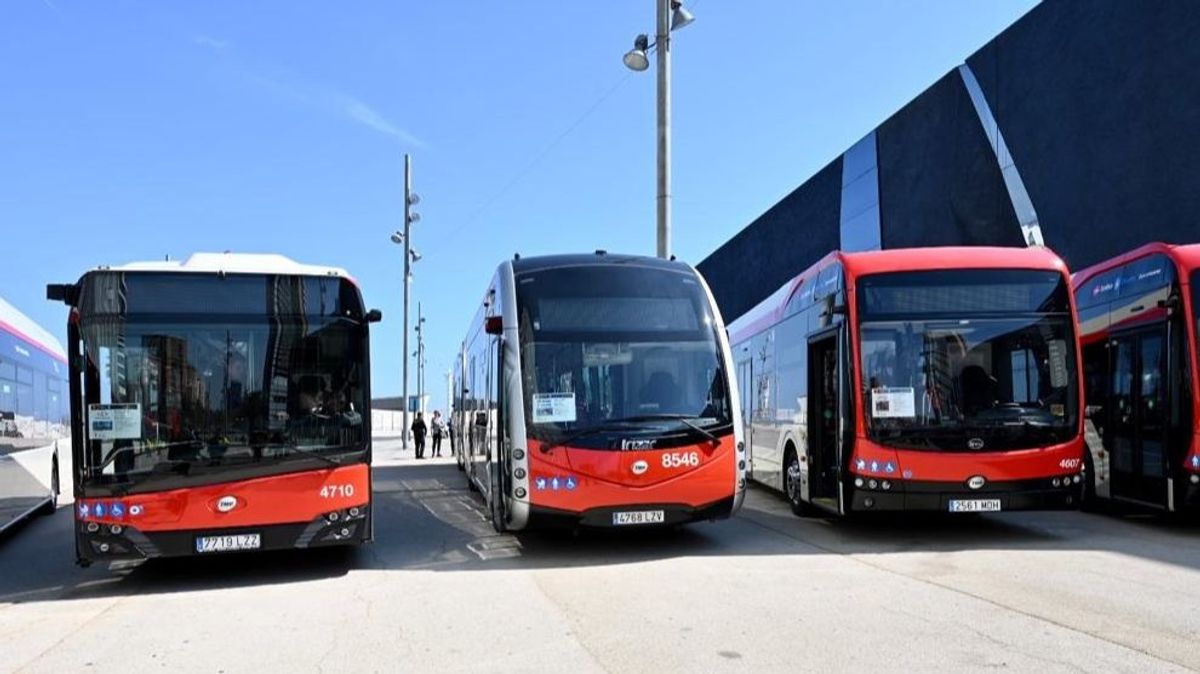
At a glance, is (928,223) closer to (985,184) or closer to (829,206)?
(985,184)

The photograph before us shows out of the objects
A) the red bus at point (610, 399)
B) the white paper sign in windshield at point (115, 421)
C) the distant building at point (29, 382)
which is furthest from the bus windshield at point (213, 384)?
the distant building at point (29, 382)

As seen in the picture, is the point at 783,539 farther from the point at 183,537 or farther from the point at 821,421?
the point at 183,537

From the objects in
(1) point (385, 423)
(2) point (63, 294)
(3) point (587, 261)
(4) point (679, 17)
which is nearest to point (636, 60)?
(4) point (679, 17)

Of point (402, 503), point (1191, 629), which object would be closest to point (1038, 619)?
point (1191, 629)

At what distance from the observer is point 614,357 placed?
8.98 m

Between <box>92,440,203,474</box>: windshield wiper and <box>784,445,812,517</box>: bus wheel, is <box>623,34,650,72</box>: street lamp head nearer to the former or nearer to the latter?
<box>784,445,812,517</box>: bus wheel

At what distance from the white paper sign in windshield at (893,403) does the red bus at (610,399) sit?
1.41 m

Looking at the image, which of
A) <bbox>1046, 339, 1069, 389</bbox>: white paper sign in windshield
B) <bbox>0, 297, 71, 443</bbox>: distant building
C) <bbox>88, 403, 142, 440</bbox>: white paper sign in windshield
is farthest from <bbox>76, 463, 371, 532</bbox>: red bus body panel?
<bbox>1046, 339, 1069, 389</bbox>: white paper sign in windshield

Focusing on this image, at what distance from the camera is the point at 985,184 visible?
2392 centimetres

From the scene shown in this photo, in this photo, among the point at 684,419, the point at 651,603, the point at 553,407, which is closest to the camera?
the point at 651,603

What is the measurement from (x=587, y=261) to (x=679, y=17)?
8.80 m

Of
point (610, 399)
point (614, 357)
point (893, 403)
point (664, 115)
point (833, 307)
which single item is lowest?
point (893, 403)

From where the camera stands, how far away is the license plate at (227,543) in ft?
25.6

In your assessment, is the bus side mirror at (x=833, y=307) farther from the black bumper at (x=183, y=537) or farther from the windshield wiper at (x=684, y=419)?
the black bumper at (x=183, y=537)
